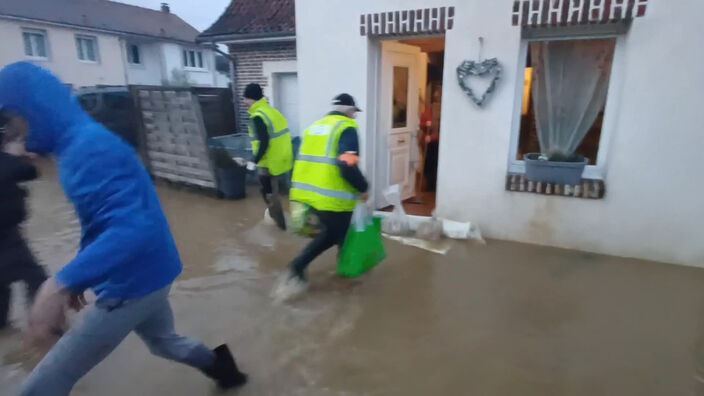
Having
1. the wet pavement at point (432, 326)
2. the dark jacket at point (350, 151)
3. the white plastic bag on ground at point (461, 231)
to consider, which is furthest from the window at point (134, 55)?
the dark jacket at point (350, 151)

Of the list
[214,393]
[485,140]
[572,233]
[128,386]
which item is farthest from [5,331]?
[572,233]

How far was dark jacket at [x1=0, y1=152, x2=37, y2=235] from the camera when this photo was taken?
2.82 meters

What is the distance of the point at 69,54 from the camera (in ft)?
55.9

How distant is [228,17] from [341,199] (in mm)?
7497

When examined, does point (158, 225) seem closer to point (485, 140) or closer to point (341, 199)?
point (341, 199)

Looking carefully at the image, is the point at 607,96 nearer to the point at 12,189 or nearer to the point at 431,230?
the point at 431,230

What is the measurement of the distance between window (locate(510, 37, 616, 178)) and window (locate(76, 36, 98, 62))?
62.6 ft

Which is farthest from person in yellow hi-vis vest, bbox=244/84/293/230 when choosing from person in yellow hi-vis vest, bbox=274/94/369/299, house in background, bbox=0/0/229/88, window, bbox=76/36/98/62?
window, bbox=76/36/98/62

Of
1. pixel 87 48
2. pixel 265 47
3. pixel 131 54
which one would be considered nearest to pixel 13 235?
pixel 265 47

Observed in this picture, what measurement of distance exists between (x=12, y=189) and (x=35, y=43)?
699 inches

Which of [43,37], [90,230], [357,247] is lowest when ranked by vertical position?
[357,247]

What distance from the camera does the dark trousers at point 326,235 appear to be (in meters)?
3.45

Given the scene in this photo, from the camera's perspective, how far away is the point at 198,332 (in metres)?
3.19

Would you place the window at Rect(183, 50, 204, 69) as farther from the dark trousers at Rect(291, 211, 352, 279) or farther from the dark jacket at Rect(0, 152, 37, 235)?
the dark trousers at Rect(291, 211, 352, 279)
